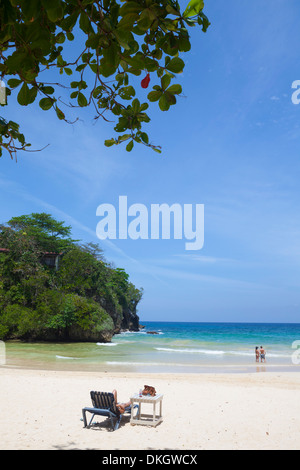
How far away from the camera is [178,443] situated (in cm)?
580

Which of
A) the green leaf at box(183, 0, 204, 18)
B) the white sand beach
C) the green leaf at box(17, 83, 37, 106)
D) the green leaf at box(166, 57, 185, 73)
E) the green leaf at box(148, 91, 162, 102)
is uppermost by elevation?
the green leaf at box(183, 0, 204, 18)

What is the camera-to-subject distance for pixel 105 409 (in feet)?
22.6

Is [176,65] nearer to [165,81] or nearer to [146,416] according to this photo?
[165,81]

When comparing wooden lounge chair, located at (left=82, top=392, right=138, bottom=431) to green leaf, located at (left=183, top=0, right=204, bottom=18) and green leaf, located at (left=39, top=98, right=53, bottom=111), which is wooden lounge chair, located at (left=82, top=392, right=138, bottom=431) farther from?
green leaf, located at (left=183, top=0, right=204, bottom=18)

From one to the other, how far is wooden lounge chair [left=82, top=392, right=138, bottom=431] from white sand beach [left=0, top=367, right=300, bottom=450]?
0.64 feet

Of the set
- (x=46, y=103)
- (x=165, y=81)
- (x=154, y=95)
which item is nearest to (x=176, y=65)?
(x=165, y=81)

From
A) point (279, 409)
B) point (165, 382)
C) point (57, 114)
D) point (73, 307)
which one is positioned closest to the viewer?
point (57, 114)

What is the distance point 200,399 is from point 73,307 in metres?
22.1

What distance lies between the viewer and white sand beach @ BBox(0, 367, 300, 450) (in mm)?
5805

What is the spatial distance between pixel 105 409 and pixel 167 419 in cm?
138

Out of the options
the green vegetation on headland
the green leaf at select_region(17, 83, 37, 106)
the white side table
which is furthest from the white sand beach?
the green vegetation on headland

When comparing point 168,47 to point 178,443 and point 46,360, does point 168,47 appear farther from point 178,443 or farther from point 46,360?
point 46,360

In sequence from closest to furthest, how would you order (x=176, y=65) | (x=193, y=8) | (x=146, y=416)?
(x=193, y=8) < (x=176, y=65) < (x=146, y=416)
